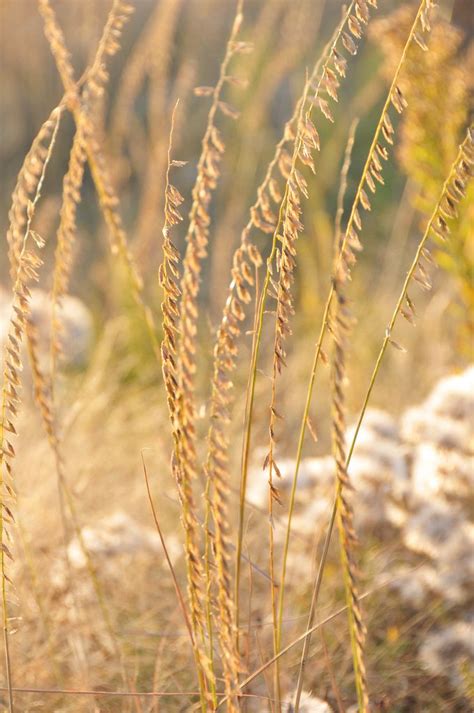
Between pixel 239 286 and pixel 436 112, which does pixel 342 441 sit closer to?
pixel 239 286

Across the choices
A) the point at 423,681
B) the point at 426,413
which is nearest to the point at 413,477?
the point at 426,413

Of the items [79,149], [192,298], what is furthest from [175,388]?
[79,149]

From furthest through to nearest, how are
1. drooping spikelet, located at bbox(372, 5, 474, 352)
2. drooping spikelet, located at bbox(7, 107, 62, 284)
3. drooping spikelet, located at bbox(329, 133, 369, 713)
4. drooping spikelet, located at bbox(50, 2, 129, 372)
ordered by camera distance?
drooping spikelet, located at bbox(372, 5, 474, 352) → drooping spikelet, located at bbox(50, 2, 129, 372) → drooping spikelet, located at bbox(7, 107, 62, 284) → drooping spikelet, located at bbox(329, 133, 369, 713)

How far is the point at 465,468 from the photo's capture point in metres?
1.47

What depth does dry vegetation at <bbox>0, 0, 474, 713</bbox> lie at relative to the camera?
714 millimetres

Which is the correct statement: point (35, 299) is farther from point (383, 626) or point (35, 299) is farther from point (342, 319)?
point (342, 319)

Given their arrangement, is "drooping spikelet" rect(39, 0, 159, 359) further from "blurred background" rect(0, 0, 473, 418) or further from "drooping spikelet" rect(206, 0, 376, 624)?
"drooping spikelet" rect(206, 0, 376, 624)

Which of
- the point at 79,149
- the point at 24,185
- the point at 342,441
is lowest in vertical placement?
the point at 342,441

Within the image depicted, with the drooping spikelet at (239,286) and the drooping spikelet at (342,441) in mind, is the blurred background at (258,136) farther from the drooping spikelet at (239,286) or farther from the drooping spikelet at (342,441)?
the drooping spikelet at (342,441)

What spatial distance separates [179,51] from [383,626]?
5118 mm

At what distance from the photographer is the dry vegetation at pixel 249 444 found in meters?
0.71

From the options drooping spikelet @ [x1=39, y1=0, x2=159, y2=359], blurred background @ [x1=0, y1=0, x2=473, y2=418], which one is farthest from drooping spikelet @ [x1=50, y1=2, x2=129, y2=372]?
blurred background @ [x1=0, y1=0, x2=473, y2=418]

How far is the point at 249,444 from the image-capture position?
0.80 metres

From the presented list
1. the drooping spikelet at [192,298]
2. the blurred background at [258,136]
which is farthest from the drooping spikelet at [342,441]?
the blurred background at [258,136]
